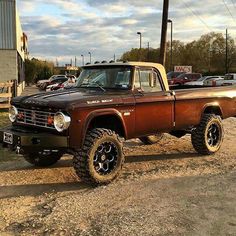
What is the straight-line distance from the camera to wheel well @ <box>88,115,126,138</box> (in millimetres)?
7546

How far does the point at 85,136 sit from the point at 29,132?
0.92 metres

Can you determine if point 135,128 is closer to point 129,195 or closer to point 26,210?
point 129,195

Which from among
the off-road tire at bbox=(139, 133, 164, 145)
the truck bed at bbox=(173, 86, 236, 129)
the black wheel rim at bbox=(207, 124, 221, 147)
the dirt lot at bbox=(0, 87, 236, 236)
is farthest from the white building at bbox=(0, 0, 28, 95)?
the black wheel rim at bbox=(207, 124, 221, 147)

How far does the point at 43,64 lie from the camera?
7594 centimetres

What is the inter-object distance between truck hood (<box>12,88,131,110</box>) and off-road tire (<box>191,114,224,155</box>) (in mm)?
2347

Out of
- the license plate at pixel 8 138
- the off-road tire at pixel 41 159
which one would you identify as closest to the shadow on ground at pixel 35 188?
the license plate at pixel 8 138

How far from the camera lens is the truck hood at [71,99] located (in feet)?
22.9

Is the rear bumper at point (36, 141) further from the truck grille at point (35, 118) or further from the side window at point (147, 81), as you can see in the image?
the side window at point (147, 81)

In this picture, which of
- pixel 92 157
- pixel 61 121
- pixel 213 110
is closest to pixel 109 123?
pixel 92 157

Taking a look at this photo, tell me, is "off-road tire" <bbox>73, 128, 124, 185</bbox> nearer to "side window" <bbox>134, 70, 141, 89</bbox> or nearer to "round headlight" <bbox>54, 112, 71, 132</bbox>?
"round headlight" <bbox>54, 112, 71, 132</bbox>

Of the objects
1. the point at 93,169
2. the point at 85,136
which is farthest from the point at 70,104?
the point at 93,169

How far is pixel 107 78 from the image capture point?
27.6ft

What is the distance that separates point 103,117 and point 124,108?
0.39 meters

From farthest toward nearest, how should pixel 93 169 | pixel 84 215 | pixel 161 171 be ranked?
pixel 161 171, pixel 93 169, pixel 84 215
